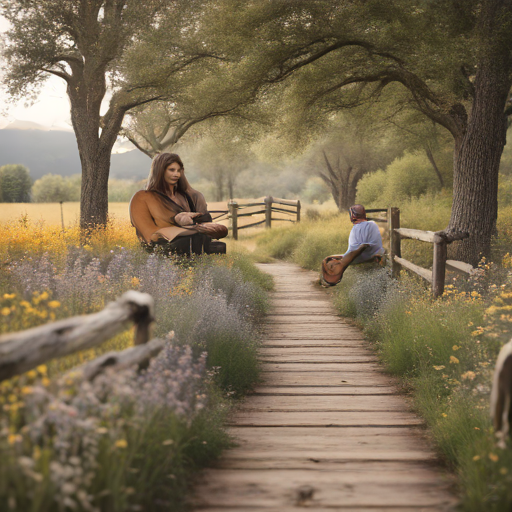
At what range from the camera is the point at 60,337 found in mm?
1958

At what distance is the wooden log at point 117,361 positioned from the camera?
2.34 metres

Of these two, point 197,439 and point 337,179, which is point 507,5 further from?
point 337,179

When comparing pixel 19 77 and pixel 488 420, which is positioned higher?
pixel 19 77

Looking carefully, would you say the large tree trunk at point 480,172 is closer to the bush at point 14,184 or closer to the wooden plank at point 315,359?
the wooden plank at point 315,359

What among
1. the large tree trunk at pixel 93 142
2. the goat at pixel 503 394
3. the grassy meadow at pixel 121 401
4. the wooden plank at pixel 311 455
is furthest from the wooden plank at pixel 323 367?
the large tree trunk at pixel 93 142

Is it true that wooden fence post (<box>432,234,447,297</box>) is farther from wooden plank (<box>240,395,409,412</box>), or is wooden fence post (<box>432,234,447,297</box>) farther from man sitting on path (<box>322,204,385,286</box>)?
wooden plank (<box>240,395,409,412</box>)

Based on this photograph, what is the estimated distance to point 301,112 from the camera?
35.4 feet

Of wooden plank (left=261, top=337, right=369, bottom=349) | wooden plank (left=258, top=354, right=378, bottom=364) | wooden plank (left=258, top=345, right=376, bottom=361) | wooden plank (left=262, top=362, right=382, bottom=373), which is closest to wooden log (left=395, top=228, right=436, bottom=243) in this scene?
wooden plank (left=261, top=337, right=369, bottom=349)

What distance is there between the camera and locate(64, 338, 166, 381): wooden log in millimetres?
2339

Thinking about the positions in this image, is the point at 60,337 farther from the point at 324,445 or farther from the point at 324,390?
the point at 324,390

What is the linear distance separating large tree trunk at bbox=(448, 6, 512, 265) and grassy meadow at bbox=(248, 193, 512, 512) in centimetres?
42

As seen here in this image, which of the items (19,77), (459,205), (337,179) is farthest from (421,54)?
(337,179)

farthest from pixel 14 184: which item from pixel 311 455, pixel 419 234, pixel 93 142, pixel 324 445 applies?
pixel 311 455

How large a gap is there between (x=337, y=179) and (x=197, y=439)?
23.9 m
